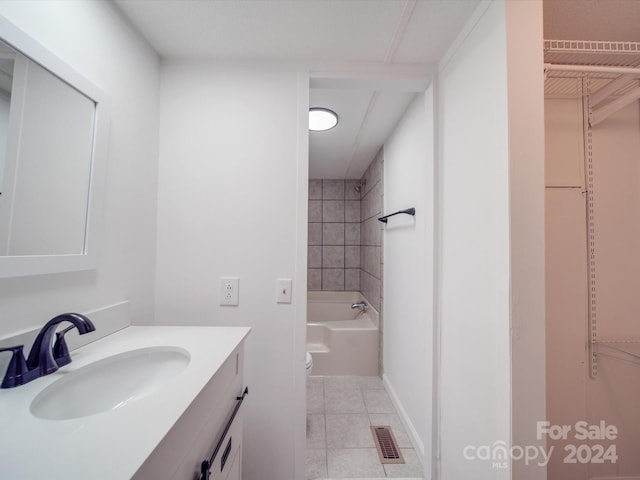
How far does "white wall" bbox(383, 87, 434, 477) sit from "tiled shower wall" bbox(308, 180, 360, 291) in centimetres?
130

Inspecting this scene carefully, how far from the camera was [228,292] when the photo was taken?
1213mm

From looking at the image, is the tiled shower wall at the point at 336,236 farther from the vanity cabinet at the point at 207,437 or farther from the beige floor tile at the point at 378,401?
the vanity cabinet at the point at 207,437

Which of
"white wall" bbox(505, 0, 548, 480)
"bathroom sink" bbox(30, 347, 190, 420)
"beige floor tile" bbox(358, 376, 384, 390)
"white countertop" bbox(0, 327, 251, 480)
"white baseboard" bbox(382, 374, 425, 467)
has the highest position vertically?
"white wall" bbox(505, 0, 548, 480)

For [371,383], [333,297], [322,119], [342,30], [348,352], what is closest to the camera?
[342,30]

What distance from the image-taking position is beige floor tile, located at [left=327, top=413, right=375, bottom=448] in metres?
1.56

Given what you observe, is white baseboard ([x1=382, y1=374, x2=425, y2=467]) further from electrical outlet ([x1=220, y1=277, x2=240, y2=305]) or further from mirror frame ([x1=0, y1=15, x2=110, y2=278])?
mirror frame ([x1=0, y1=15, x2=110, y2=278])

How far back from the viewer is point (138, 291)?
1.11 metres

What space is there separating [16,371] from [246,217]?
0.86m

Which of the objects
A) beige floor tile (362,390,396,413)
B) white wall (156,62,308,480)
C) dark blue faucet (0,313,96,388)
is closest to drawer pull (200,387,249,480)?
white wall (156,62,308,480)

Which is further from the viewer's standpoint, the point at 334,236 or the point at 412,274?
the point at 334,236

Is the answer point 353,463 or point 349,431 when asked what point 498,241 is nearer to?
point 353,463

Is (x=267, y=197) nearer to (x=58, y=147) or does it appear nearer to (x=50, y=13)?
(x=58, y=147)

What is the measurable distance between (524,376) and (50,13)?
186 centimetres

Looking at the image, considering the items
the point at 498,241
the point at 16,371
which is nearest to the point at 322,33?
the point at 498,241
